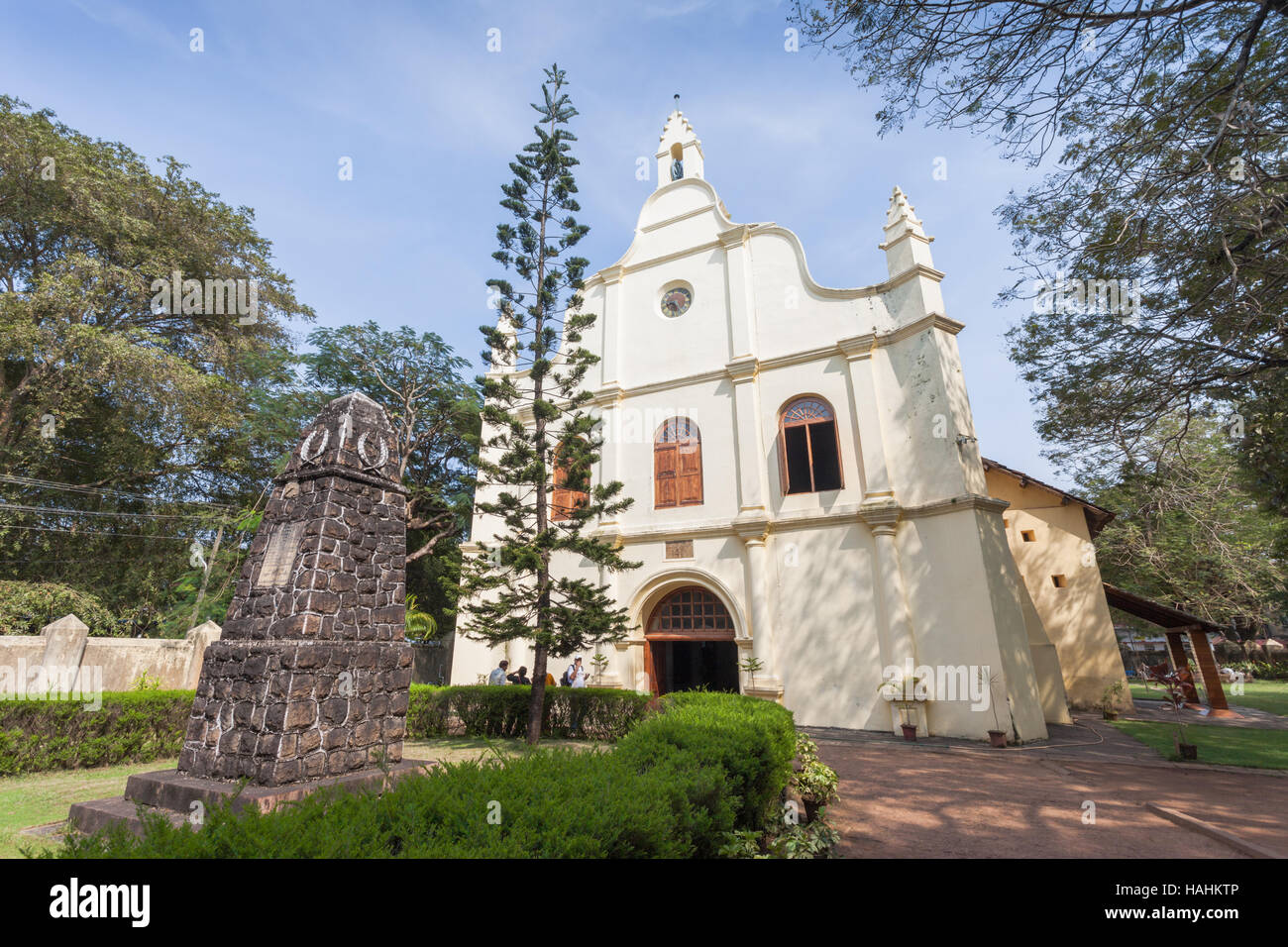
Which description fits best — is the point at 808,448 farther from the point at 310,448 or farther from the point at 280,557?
the point at 280,557

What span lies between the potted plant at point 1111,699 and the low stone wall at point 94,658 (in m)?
17.5

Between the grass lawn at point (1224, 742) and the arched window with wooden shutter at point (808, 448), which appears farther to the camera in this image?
the arched window with wooden shutter at point (808, 448)

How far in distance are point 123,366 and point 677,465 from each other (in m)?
13.5

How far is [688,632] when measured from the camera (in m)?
12.5

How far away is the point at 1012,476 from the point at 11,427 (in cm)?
2653

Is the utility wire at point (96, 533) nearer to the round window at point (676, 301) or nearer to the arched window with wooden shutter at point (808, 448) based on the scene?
the round window at point (676, 301)

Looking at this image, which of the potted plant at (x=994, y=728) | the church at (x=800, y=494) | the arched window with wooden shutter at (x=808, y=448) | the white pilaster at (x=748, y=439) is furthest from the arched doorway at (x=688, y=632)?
the potted plant at (x=994, y=728)

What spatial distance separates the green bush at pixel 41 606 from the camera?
12773mm

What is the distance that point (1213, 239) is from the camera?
671cm

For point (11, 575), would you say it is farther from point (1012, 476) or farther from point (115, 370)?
point (1012, 476)

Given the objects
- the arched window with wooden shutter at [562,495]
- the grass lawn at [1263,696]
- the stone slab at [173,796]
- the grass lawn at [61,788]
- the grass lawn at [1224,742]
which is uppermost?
the arched window with wooden shutter at [562,495]

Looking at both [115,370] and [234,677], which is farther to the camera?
Answer: [115,370]

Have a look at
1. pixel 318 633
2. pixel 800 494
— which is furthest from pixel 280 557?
pixel 800 494
